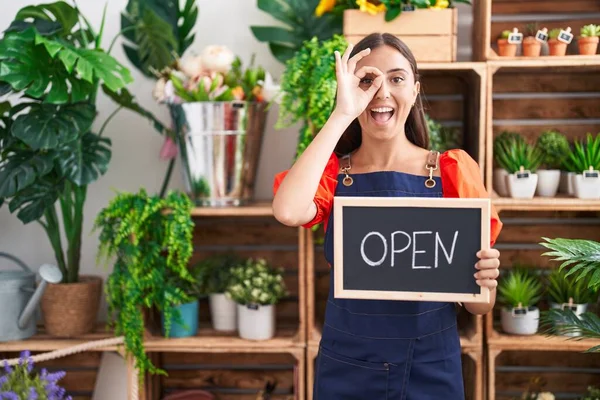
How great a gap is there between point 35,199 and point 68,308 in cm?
44

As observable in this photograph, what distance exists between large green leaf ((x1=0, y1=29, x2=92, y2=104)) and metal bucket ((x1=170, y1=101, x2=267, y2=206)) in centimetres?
41

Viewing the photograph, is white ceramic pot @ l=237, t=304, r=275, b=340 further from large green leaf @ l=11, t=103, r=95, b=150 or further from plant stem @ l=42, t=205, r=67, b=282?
large green leaf @ l=11, t=103, r=95, b=150

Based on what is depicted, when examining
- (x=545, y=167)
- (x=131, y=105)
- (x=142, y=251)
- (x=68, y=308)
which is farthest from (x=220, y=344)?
(x=545, y=167)

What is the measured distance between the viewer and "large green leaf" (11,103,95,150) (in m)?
2.57

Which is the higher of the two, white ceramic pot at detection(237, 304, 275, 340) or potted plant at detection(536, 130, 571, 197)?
potted plant at detection(536, 130, 571, 197)

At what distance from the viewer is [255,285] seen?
2.78 metres

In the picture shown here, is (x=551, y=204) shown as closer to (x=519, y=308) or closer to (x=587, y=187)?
(x=587, y=187)

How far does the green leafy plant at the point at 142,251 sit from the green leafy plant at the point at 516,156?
1.19 meters

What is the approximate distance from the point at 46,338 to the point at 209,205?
2.76ft

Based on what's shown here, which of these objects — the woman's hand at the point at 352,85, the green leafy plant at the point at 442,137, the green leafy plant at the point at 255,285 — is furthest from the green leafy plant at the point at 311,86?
the woman's hand at the point at 352,85

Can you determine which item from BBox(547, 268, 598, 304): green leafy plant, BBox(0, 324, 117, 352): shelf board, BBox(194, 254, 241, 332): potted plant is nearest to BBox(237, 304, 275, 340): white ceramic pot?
BBox(194, 254, 241, 332): potted plant

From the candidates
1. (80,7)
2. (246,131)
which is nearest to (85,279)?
(246,131)

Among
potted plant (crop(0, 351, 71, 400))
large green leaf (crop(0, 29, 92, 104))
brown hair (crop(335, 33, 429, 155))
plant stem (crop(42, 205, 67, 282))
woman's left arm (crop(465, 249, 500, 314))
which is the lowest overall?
potted plant (crop(0, 351, 71, 400))

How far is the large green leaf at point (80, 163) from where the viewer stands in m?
2.70
